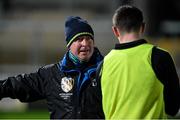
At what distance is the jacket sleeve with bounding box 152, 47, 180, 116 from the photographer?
5.21 metres

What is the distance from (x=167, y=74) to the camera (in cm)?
521

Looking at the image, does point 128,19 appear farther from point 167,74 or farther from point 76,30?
point 76,30

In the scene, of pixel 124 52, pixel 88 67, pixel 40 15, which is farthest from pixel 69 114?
pixel 40 15

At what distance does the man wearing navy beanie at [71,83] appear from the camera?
20.8ft

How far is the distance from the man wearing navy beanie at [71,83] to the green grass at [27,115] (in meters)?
7.60

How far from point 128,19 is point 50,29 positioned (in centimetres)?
1331

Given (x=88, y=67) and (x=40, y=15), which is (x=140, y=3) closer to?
(x=40, y=15)

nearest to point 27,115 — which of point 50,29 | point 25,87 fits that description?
point 50,29

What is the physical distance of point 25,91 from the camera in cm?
663

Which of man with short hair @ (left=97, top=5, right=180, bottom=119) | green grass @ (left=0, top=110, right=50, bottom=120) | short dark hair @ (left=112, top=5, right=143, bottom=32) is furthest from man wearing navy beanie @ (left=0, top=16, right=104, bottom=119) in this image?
green grass @ (left=0, top=110, right=50, bottom=120)

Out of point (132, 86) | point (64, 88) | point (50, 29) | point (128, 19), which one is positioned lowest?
point (50, 29)

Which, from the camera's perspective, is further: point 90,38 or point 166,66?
point 90,38

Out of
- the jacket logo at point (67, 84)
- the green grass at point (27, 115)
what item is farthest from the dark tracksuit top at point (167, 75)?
the green grass at point (27, 115)

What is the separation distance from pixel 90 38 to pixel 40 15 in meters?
16.5
